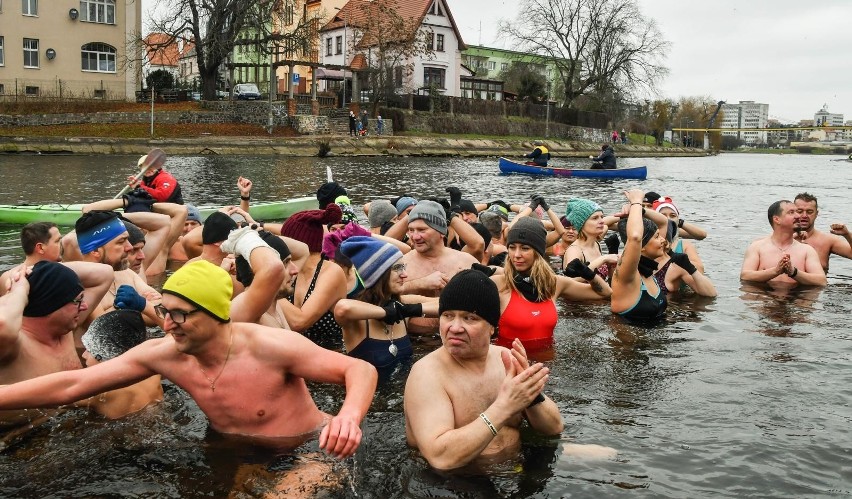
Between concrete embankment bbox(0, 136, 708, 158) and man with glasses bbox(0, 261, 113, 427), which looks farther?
concrete embankment bbox(0, 136, 708, 158)

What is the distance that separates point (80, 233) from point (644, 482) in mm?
4726

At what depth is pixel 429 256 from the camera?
26.0ft

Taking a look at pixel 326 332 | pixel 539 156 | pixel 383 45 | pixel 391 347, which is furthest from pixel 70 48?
pixel 391 347

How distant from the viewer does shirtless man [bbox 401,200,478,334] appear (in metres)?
7.63

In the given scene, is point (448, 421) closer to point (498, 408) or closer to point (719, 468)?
point (498, 408)

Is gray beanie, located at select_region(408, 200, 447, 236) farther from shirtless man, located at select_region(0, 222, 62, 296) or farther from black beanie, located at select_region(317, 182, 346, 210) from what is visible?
shirtless man, located at select_region(0, 222, 62, 296)

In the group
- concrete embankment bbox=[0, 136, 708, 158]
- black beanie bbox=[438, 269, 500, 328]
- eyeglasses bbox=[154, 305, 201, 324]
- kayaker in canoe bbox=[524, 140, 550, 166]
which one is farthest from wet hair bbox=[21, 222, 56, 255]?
concrete embankment bbox=[0, 136, 708, 158]

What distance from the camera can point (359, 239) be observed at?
20.6 feet

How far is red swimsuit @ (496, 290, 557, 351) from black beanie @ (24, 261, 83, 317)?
383 centimetres

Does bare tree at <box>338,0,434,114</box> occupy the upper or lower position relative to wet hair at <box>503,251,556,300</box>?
upper

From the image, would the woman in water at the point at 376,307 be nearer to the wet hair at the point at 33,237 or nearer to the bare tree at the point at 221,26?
the wet hair at the point at 33,237

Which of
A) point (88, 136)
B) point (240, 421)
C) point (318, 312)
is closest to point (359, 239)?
point (318, 312)

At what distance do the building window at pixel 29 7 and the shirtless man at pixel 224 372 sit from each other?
53487mm

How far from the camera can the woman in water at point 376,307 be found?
617cm
